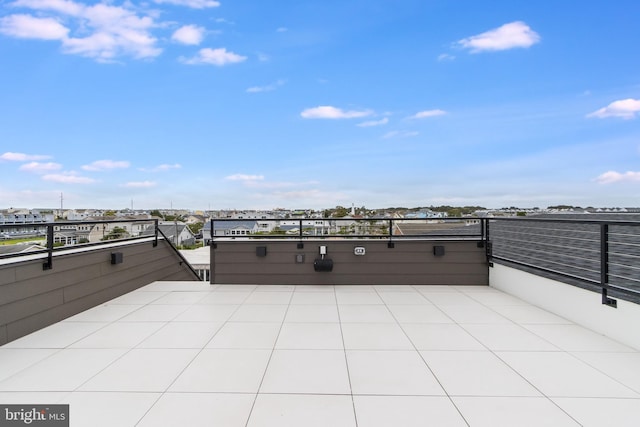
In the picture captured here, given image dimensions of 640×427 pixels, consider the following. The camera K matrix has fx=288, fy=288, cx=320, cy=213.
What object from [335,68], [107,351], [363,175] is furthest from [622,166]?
[107,351]

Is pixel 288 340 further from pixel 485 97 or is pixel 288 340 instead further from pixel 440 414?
pixel 485 97

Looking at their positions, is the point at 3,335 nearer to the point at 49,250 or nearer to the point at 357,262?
the point at 49,250

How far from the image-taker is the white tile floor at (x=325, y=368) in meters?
1.41

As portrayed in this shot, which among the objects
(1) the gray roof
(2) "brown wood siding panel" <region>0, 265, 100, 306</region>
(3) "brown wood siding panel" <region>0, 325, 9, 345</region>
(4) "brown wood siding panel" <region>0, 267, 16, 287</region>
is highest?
(1) the gray roof

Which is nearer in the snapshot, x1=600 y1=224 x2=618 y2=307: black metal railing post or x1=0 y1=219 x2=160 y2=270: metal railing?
x1=600 y1=224 x2=618 y2=307: black metal railing post

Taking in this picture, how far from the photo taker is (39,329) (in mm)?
2584

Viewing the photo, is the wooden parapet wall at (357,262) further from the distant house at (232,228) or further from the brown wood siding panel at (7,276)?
the brown wood siding panel at (7,276)

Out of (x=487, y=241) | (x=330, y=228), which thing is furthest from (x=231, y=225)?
(x=487, y=241)

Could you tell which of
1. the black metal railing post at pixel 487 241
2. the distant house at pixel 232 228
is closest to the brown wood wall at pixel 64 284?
the distant house at pixel 232 228

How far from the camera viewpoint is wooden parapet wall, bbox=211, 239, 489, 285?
13.6 ft

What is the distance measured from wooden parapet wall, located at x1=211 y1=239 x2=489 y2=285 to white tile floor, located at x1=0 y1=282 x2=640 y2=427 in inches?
39.0

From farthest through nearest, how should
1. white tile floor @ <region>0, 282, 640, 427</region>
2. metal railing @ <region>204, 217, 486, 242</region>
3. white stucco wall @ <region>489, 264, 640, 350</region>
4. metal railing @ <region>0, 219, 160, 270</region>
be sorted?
1. metal railing @ <region>204, 217, 486, 242</region>
2. metal railing @ <region>0, 219, 160, 270</region>
3. white stucco wall @ <region>489, 264, 640, 350</region>
4. white tile floor @ <region>0, 282, 640, 427</region>

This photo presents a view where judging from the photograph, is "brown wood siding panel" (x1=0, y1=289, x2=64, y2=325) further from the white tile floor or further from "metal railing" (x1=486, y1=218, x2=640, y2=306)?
"metal railing" (x1=486, y1=218, x2=640, y2=306)

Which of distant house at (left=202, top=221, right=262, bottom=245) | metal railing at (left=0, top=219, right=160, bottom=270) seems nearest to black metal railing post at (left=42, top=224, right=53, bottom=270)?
metal railing at (left=0, top=219, right=160, bottom=270)
